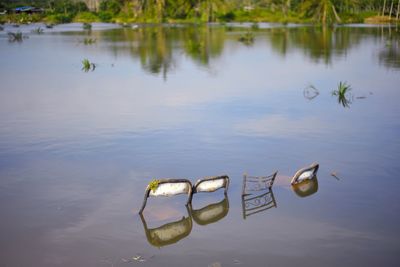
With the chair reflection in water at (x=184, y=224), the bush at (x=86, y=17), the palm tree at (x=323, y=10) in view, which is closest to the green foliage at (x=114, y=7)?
the bush at (x=86, y=17)

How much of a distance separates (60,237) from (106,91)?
19263mm

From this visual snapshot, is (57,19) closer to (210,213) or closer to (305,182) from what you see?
(305,182)

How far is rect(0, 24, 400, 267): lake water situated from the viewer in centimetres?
1051

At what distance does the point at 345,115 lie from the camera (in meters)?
23.1

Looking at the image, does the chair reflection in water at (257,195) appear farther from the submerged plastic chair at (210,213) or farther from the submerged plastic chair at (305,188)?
the submerged plastic chair at (305,188)

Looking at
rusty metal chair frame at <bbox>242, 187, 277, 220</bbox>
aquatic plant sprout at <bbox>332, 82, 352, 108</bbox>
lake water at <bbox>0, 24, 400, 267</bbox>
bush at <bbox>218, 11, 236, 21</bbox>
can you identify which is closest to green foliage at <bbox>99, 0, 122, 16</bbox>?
bush at <bbox>218, 11, 236, 21</bbox>

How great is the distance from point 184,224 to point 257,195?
8.97 feet

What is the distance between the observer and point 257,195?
1331cm

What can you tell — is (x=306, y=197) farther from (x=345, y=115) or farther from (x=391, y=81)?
(x=391, y=81)

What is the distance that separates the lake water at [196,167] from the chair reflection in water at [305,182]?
9 cm

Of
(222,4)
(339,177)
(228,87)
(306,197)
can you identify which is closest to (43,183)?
(306,197)

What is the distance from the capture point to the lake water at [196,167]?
10.5 metres

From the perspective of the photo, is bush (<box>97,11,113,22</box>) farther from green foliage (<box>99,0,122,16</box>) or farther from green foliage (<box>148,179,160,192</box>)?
green foliage (<box>148,179,160,192</box>)

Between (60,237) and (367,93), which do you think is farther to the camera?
(367,93)
